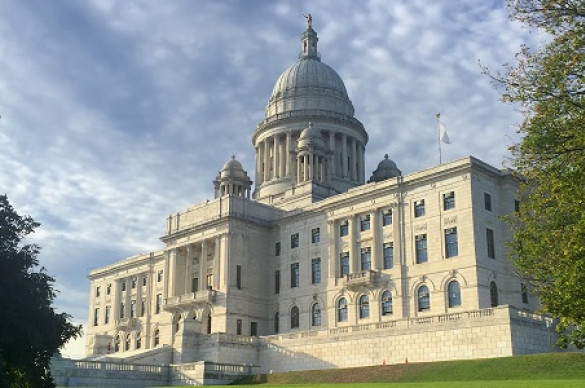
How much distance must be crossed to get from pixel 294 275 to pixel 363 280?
11155 millimetres

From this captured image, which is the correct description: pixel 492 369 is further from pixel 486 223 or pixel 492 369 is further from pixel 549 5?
pixel 549 5

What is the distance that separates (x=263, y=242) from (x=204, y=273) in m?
7.58

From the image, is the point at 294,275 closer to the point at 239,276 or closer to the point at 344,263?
the point at 239,276

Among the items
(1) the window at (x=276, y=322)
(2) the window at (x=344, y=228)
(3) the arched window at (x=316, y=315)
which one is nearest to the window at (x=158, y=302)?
(1) the window at (x=276, y=322)

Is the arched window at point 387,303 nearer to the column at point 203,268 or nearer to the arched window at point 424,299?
the arched window at point 424,299

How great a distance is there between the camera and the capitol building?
60781mm

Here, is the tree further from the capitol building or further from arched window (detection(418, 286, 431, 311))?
arched window (detection(418, 286, 431, 311))

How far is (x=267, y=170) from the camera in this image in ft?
335

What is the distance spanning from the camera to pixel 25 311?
3966cm

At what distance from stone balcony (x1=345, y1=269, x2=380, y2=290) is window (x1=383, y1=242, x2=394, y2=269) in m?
1.37

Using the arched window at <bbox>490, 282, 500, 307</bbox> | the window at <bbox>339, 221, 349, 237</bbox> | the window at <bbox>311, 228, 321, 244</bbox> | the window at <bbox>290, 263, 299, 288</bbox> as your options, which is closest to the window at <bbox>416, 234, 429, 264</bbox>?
the arched window at <bbox>490, 282, 500, 307</bbox>

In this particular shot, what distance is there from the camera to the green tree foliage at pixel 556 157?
85.3 feet

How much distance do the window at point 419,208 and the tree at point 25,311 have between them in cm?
3628

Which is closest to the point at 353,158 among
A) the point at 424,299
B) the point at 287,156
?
the point at 287,156
